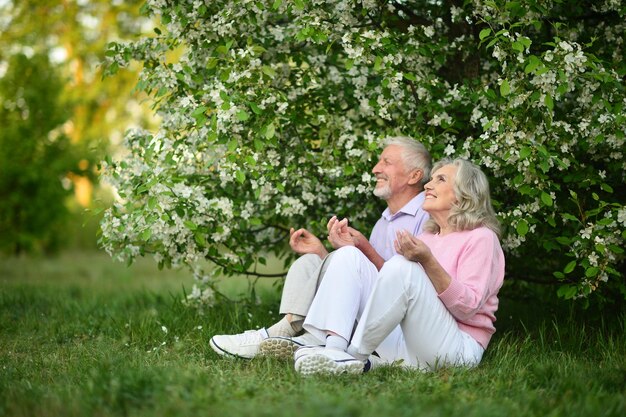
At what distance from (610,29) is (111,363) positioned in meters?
3.52

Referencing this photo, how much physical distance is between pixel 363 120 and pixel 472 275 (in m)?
1.78

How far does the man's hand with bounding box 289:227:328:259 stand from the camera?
13.6 ft

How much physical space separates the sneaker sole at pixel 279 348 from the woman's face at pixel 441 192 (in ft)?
3.37

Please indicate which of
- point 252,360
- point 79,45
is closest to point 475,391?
point 252,360

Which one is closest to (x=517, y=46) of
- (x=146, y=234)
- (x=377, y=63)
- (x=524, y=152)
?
(x=524, y=152)

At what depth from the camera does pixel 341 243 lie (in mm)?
4012

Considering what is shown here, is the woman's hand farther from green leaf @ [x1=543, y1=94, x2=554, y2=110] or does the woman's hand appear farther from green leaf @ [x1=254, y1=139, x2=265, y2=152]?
green leaf @ [x1=254, y1=139, x2=265, y2=152]

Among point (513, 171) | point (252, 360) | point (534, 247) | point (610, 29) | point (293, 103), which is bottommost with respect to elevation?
point (252, 360)

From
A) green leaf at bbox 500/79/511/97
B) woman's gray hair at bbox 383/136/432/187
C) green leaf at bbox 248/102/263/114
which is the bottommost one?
woman's gray hair at bbox 383/136/432/187

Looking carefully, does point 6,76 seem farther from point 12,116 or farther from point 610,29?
point 610,29

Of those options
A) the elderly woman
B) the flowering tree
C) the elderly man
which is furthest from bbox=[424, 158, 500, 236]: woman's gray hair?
the elderly man

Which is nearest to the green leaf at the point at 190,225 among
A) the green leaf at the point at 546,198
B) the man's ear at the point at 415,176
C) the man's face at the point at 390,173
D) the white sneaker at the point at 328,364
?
the man's face at the point at 390,173

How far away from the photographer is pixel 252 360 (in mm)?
3791

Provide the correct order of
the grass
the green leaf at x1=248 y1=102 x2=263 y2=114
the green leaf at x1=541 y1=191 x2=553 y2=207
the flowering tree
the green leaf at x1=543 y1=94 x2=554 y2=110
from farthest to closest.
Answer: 1. the green leaf at x1=248 y1=102 x2=263 y2=114
2. the flowering tree
3. the green leaf at x1=541 y1=191 x2=553 y2=207
4. the green leaf at x1=543 y1=94 x2=554 y2=110
5. the grass
